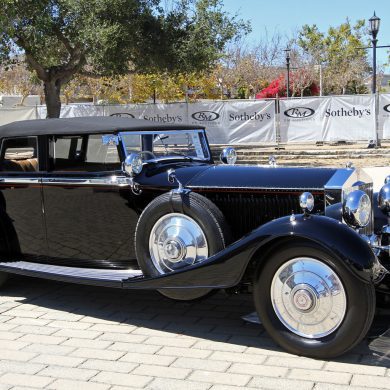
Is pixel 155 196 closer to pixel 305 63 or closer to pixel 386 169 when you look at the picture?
pixel 386 169

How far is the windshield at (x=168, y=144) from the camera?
4.59 metres

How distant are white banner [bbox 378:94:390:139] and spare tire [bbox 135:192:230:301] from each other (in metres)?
15.0

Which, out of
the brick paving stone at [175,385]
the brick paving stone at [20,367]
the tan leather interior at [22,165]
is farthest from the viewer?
the tan leather interior at [22,165]

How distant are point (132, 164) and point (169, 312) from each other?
1.29 meters

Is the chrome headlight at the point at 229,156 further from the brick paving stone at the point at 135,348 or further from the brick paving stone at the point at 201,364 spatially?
the brick paving stone at the point at 201,364

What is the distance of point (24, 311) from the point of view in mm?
4703

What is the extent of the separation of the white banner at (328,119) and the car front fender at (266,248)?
15066 mm

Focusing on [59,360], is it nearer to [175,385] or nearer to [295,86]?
[175,385]

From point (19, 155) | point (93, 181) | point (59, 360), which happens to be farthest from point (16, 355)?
point (19, 155)

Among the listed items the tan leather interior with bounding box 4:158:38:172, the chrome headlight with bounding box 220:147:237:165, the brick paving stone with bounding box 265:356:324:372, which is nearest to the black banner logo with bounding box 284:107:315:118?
the chrome headlight with bounding box 220:147:237:165

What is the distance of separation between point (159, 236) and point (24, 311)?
154cm

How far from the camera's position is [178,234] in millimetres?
4008

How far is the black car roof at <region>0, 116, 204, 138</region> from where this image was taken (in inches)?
179

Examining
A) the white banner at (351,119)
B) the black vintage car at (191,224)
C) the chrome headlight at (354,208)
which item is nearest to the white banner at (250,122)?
the white banner at (351,119)
